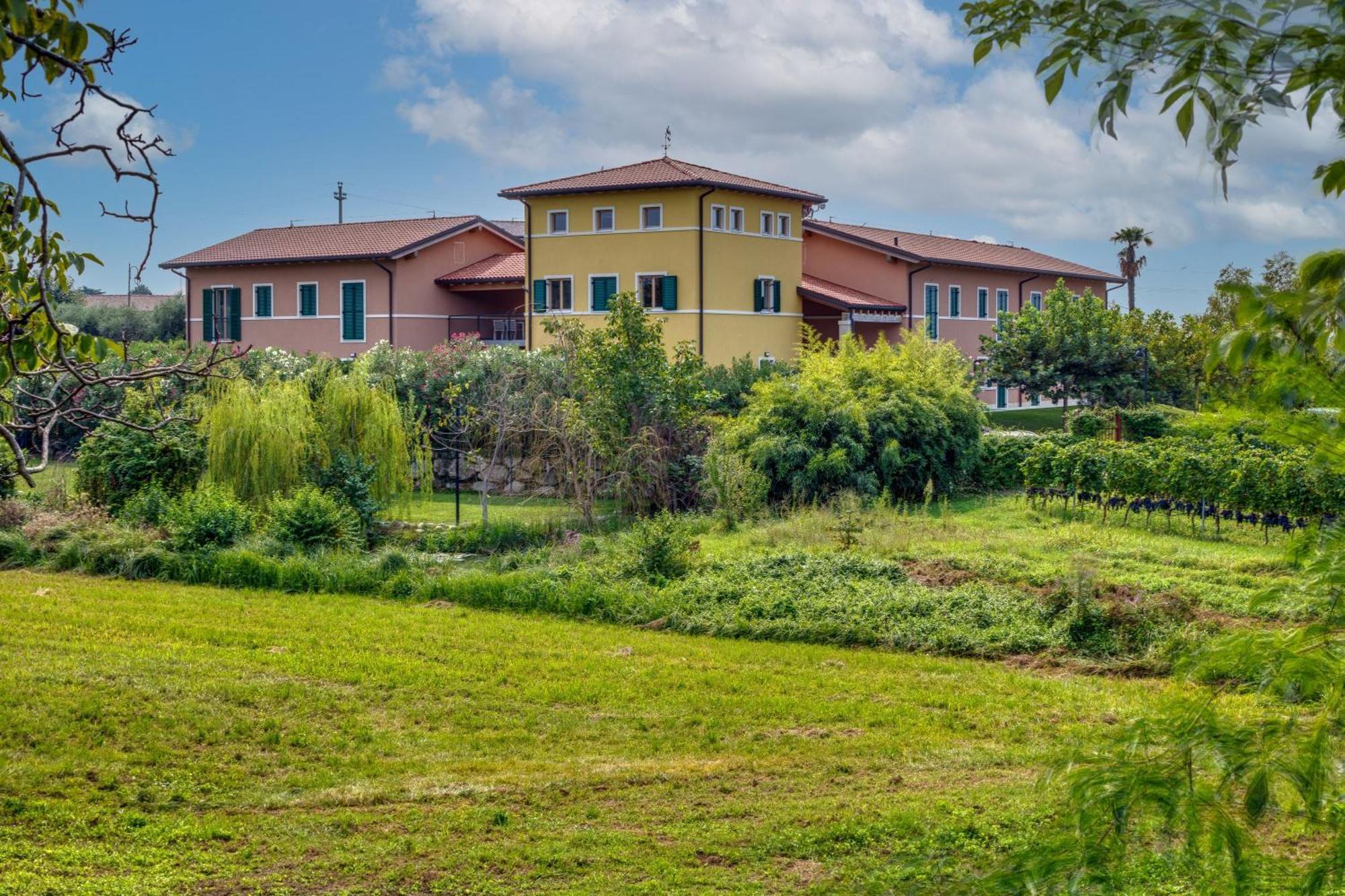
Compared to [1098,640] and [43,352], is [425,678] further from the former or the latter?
[1098,640]

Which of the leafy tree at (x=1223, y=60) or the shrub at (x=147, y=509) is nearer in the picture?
the leafy tree at (x=1223, y=60)

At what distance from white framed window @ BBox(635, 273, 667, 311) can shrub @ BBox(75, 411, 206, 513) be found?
22.3m

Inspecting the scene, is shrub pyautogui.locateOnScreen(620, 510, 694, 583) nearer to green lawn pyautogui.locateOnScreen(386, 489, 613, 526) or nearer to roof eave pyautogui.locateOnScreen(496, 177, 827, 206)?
green lawn pyautogui.locateOnScreen(386, 489, 613, 526)

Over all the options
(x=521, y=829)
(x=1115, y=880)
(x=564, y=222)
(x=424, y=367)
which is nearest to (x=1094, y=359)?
(x=564, y=222)

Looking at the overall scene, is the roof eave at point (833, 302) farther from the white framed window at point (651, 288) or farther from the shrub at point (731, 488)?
the shrub at point (731, 488)

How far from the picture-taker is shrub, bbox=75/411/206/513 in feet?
61.0

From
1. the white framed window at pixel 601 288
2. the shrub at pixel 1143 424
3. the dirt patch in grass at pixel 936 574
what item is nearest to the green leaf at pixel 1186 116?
the dirt patch in grass at pixel 936 574

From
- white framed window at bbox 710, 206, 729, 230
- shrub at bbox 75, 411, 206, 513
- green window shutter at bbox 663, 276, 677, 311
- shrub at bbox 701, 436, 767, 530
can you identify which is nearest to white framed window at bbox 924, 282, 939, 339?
white framed window at bbox 710, 206, 729, 230

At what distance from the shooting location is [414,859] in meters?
6.54

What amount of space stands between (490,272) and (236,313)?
10.7 m

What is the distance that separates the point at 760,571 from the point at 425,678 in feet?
15.8

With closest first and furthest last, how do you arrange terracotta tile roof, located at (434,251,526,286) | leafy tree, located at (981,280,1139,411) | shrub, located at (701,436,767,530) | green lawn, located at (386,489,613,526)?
shrub, located at (701,436,767,530) < green lawn, located at (386,489,613,526) < leafy tree, located at (981,280,1139,411) < terracotta tile roof, located at (434,251,526,286)

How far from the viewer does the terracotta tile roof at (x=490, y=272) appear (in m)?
45.0

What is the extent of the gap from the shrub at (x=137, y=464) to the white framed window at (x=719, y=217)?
23.5 m
